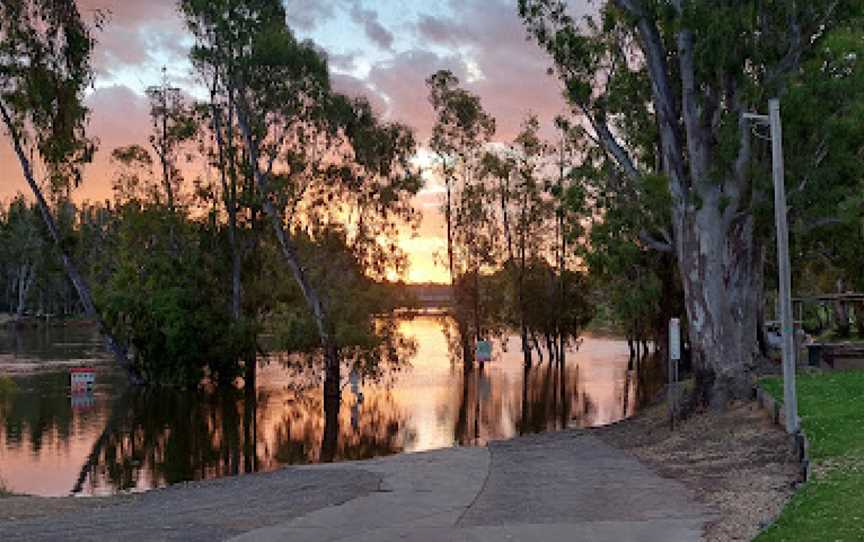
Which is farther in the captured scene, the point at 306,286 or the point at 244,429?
the point at 306,286

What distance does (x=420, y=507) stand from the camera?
51.6 ft

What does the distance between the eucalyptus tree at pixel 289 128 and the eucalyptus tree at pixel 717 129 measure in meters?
21.6

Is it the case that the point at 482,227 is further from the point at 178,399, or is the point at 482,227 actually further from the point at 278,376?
the point at 178,399

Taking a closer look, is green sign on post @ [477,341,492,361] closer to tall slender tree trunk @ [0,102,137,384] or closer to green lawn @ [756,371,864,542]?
tall slender tree trunk @ [0,102,137,384]

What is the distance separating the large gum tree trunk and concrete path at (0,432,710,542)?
17.7 feet

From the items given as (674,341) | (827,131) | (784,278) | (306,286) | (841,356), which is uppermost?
(827,131)

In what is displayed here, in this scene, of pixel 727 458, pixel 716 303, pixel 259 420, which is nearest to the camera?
pixel 727 458

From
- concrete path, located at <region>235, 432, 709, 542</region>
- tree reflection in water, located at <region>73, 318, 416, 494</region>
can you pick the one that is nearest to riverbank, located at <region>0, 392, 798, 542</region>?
concrete path, located at <region>235, 432, 709, 542</region>

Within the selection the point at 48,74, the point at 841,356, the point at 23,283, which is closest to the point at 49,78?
the point at 48,74

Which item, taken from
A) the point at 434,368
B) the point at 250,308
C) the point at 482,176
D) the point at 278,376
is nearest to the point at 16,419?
the point at 250,308

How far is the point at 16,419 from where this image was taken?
37.4 meters

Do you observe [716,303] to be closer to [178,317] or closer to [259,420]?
[259,420]

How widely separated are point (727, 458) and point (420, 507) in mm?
7499

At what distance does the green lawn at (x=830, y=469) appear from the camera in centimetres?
1163
